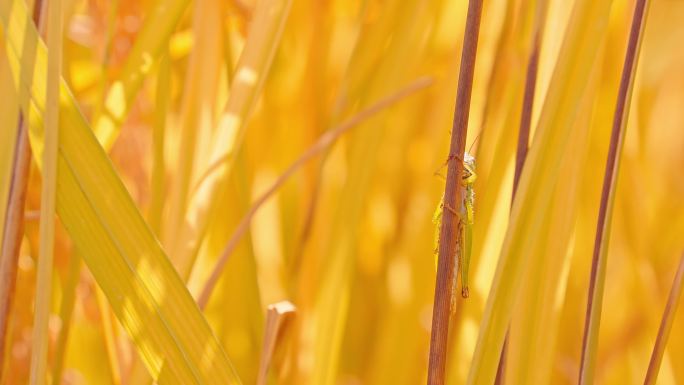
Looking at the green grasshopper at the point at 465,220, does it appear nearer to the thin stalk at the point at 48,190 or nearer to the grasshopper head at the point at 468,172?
the grasshopper head at the point at 468,172

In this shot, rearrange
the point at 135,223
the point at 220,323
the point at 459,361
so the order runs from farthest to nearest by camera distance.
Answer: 1. the point at 220,323
2. the point at 459,361
3. the point at 135,223

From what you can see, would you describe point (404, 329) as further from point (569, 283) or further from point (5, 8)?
point (5, 8)

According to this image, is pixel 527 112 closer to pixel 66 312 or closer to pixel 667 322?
pixel 667 322

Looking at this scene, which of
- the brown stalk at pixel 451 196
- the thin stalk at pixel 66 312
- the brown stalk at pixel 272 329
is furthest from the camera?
the thin stalk at pixel 66 312

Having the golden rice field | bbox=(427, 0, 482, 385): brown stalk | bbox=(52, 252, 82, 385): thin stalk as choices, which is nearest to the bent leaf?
the golden rice field

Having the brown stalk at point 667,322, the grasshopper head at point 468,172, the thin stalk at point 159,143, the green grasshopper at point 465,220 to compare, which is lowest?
the brown stalk at point 667,322

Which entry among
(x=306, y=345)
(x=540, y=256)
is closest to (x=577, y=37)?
(x=540, y=256)

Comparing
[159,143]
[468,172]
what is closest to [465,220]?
[468,172]

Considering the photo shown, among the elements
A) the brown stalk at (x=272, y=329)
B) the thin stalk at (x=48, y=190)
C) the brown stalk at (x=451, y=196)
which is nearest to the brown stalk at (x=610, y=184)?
the brown stalk at (x=451, y=196)
